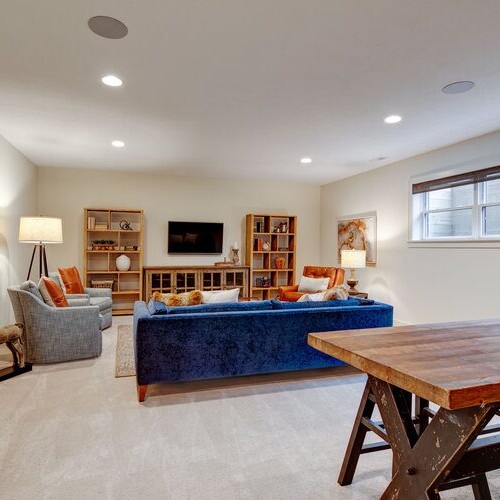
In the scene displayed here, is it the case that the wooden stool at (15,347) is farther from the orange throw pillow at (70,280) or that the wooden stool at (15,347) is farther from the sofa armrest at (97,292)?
the sofa armrest at (97,292)

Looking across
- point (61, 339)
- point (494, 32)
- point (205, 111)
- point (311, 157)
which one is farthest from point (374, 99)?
point (61, 339)

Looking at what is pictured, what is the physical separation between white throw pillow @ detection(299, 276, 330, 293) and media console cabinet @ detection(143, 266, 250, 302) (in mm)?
1179

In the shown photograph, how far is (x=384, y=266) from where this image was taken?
5.76 meters

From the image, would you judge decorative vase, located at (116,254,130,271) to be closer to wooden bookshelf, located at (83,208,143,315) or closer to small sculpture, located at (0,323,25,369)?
wooden bookshelf, located at (83,208,143,315)

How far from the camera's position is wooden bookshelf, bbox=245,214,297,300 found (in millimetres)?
7055

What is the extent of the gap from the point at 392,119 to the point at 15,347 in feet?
14.0

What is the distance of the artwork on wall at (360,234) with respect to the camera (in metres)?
6.00

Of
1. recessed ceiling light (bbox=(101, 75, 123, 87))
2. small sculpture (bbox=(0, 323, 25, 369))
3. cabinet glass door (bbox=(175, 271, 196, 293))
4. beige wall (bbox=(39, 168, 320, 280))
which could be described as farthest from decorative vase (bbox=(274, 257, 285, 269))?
recessed ceiling light (bbox=(101, 75, 123, 87))

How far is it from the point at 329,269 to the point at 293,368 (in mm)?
3245

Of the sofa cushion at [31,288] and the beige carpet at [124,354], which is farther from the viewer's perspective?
the sofa cushion at [31,288]

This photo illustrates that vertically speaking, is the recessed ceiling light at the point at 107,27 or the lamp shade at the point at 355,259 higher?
the recessed ceiling light at the point at 107,27

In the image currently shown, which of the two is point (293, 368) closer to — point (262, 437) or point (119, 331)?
point (262, 437)

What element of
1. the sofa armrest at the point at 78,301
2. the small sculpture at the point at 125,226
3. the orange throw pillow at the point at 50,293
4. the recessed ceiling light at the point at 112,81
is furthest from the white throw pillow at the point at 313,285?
the recessed ceiling light at the point at 112,81

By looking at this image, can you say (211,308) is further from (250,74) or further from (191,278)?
(191,278)
